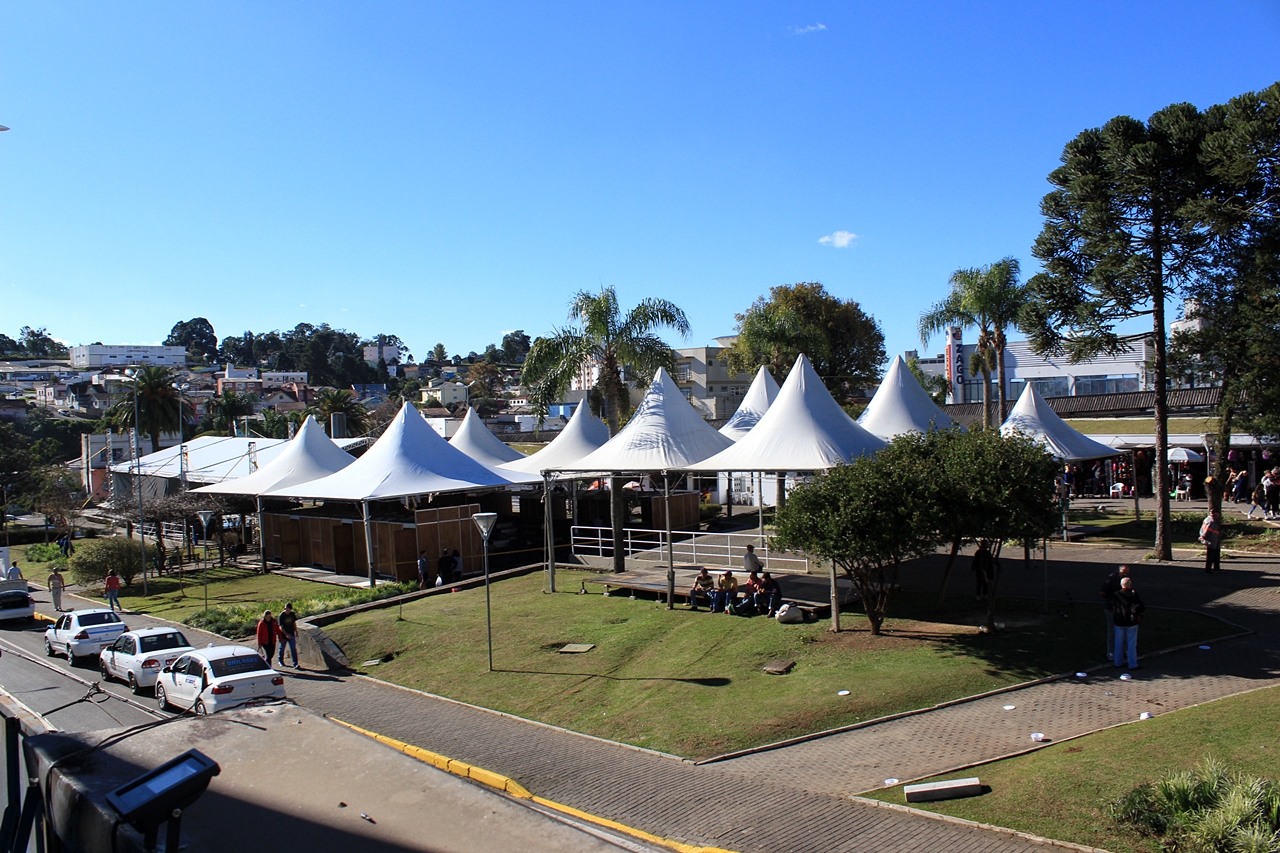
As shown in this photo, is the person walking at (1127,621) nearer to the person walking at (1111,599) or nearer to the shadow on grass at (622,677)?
the person walking at (1111,599)

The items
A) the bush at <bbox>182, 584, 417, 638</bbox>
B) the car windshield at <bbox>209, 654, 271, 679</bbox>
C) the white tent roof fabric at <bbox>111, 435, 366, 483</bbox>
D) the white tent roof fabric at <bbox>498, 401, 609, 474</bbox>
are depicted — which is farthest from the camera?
the white tent roof fabric at <bbox>111, 435, 366, 483</bbox>

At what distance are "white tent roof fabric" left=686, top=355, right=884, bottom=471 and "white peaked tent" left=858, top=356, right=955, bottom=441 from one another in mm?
8623

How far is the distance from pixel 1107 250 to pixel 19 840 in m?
25.7

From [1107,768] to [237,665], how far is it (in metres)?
13.8

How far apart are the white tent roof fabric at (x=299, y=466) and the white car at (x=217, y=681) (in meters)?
18.1

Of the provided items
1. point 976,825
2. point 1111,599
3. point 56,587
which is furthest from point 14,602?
point 1111,599

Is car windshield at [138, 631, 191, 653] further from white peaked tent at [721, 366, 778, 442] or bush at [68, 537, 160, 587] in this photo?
white peaked tent at [721, 366, 778, 442]

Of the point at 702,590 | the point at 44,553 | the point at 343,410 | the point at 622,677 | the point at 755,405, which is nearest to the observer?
the point at 622,677

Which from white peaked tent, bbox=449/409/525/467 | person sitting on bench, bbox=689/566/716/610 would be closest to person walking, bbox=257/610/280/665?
person sitting on bench, bbox=689/566/716/610

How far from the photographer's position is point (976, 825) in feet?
28.4

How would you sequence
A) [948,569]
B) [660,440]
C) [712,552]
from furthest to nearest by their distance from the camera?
[712,552]
[660,440]
[948,569]

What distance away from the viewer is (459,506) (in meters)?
29.3

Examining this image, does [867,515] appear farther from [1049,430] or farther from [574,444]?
[574,444]

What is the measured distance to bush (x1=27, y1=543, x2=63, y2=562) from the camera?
42125 millimetres
